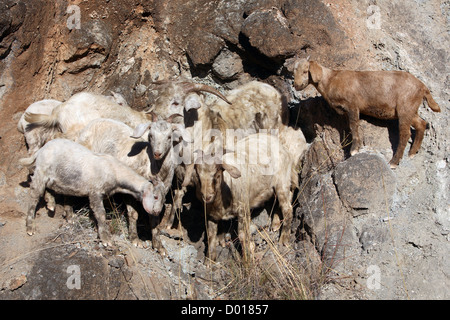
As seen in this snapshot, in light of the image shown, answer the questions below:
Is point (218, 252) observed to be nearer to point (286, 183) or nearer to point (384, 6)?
point (286, 183)

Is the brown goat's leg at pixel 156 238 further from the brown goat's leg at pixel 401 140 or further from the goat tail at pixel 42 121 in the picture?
the brown goat's leg at pixel 401 140

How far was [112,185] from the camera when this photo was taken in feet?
20.7

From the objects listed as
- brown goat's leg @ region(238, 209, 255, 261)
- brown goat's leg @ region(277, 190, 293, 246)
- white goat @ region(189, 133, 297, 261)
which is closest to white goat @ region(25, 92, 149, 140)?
white goat @ region(189, 133, 297, 261)

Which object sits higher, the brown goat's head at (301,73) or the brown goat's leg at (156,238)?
the brown goat's head at (301,73)

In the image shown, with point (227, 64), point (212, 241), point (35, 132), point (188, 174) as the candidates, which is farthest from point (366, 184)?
point (35, 132)

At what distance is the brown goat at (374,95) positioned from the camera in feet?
21.0

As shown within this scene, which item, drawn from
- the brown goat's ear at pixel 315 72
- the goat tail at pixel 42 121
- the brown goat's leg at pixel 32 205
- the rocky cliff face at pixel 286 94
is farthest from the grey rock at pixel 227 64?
the brown goat's leg at pixel 32 205

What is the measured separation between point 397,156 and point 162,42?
458cm

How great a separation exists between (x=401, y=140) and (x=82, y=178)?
3.96 metres

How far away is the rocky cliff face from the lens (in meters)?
5.92

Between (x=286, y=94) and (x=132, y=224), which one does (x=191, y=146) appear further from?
(x=286, y=94)

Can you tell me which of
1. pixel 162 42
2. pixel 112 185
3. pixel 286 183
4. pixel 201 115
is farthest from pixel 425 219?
pixel 162 42

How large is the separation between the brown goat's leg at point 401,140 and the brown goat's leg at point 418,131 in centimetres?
14

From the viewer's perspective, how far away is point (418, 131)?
6.48 metres
